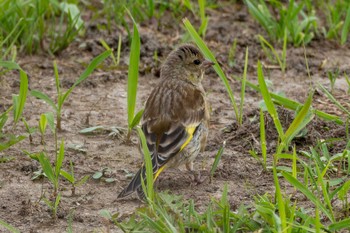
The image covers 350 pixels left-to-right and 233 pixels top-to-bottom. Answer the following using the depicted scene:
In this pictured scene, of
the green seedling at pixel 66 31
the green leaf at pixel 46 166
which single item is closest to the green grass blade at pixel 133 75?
the green leaf at pixel 46 166

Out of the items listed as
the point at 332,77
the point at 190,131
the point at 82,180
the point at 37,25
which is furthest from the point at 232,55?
the point at 82,180

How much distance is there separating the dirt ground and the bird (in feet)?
0.69

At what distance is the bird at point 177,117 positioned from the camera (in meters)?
6.62

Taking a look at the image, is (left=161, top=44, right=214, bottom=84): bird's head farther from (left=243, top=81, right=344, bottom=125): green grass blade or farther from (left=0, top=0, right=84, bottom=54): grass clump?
(left=0, top=0, right=84, bottom=54): grass clump

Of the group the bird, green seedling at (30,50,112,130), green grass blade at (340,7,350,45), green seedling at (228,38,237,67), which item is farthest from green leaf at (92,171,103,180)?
green grass blade at (340,7,350,45)

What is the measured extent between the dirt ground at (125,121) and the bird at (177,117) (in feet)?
0.69

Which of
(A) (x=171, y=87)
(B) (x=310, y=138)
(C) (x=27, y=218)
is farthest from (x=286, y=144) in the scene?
(C) (x=27, y=218)

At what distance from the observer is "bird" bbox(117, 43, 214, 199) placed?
6625 mm

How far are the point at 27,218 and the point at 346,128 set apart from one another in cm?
271

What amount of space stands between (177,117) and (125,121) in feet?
3.63

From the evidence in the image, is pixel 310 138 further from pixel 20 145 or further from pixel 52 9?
pixel 52 9

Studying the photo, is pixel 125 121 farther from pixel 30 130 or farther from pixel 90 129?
pixel 30 130

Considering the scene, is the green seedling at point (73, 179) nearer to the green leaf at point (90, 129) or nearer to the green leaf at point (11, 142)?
the green leaf at point (11, 142)

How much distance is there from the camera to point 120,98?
8586 millimetres
